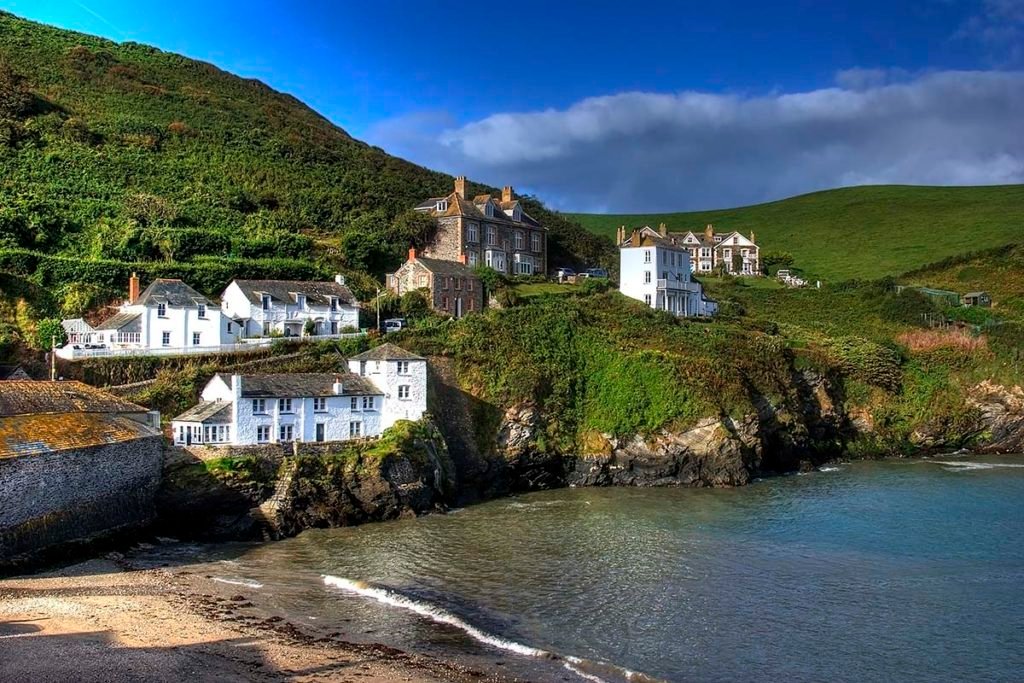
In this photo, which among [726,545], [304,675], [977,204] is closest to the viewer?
[304,675]

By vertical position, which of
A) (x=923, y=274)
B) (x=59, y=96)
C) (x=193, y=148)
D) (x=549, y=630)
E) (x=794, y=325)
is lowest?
(x=549, y=630)

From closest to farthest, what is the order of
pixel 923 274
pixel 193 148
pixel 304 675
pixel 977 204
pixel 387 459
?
pixel 304 675, pixel 387 459, pixel 193 148, pixel 923 274, pixel 977 204

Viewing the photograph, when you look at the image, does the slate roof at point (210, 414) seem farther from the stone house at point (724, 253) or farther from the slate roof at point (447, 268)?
the stone house at point (724, 253)

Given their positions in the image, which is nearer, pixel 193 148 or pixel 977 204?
pixel 193 148

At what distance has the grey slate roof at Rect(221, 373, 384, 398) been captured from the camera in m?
42.7

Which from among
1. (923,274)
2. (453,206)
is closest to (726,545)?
(453,206)

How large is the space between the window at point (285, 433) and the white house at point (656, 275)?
120ft

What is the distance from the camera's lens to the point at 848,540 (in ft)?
127

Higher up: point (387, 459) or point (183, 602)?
point (387, 459)

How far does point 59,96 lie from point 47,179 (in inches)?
871

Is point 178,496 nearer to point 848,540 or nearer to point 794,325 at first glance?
point 848,540

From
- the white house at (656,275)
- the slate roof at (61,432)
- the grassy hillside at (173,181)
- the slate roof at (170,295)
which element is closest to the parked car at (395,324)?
the grassy hillside at (173,181)

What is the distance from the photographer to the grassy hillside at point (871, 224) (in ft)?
381

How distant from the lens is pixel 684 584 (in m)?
32.2
